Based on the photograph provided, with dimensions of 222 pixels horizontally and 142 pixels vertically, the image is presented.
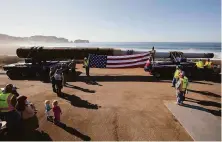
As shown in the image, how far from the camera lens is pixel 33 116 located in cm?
791

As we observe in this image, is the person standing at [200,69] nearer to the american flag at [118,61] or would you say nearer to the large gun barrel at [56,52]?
the american flag at [118,61]

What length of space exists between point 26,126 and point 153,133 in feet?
15.7

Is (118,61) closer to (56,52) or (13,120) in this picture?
(56,52)

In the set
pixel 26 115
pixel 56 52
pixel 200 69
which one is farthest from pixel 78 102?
pixel 200 69

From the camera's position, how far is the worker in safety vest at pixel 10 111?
7.00 m

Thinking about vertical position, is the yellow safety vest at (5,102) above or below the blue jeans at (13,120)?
above

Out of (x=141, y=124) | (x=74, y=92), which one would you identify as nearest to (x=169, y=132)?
(x=141, y=124)

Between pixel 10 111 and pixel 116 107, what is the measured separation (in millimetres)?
5430

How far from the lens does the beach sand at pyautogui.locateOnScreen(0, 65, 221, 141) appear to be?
8102 mm

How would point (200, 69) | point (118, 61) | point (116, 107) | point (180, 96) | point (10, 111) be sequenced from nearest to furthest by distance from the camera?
point (10, 111), point (116, 107), point (180, 96), point (200, 69), point (118, 61)

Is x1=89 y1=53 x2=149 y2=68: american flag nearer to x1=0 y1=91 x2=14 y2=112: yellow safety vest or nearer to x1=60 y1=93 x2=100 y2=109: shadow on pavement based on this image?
x1=60 y1=93 x2=100 y2=109: shadow on pavement

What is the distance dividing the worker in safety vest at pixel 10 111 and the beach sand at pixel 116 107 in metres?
1.30

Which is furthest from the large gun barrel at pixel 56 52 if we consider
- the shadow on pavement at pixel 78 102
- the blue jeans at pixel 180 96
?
the blue jeans at pixel 180 96

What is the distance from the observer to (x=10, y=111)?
709 cm
